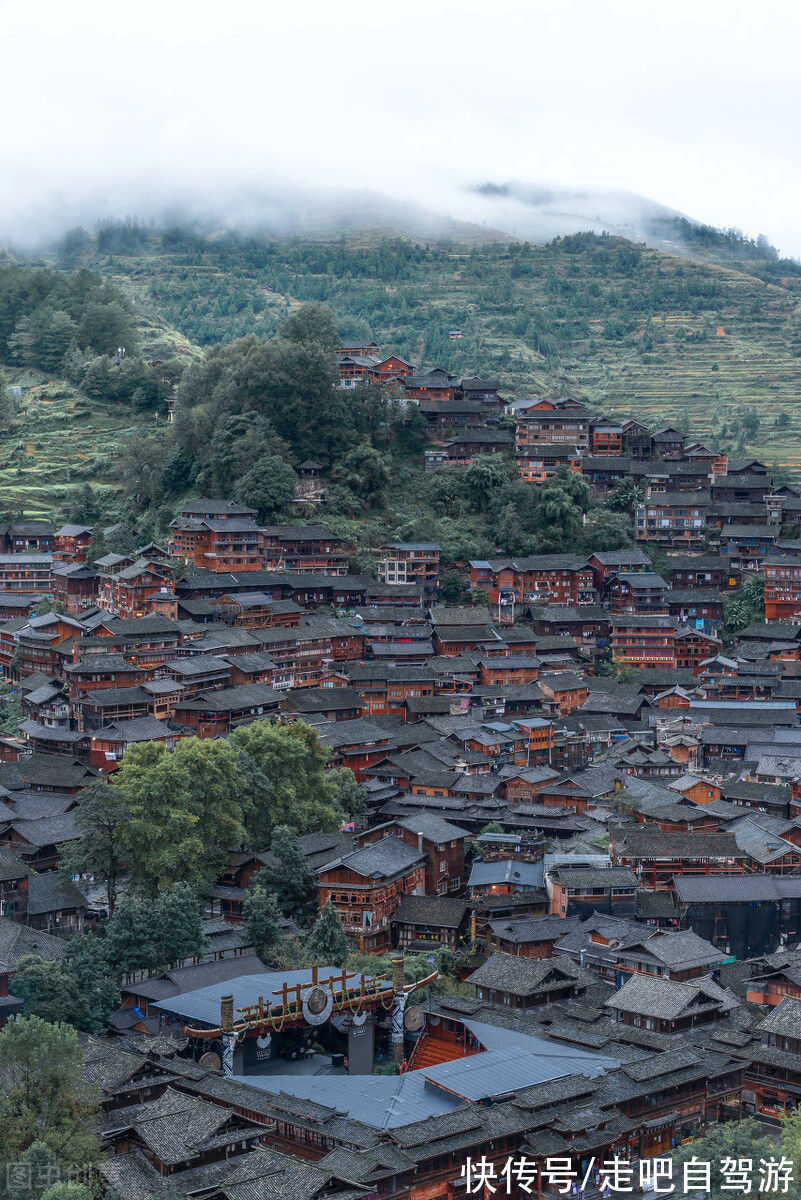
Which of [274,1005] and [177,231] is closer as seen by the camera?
[274,1005]

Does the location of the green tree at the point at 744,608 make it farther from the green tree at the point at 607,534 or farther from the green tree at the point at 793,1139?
the green tree at the point at 793,1139

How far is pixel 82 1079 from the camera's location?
85.8ft

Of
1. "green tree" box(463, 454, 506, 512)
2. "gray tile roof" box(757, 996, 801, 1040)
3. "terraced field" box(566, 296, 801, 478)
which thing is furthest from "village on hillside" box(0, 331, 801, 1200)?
"terraced field" box(566, 296, 801, 478)

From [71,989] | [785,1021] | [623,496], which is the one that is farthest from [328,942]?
[623,496]

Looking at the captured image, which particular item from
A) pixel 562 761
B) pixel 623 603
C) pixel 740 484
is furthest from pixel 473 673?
pixel 740 484

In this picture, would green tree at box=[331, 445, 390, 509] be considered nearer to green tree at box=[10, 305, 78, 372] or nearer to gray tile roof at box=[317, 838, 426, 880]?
green tree at box=[10, 305, 78, 372]

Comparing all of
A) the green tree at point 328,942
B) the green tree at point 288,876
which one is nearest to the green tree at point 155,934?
the green tree at point 328,942

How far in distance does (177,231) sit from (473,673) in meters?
85.6

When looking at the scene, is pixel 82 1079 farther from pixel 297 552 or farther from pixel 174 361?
pixel 174 361

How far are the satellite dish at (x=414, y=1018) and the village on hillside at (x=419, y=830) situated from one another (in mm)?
142

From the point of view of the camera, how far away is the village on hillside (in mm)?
26578

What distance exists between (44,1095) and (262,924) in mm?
10106

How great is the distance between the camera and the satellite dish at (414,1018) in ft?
99.7

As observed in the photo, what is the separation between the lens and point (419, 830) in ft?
128
